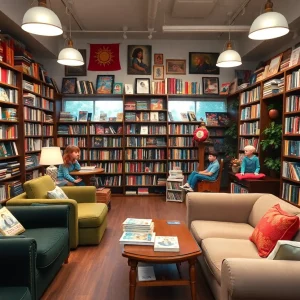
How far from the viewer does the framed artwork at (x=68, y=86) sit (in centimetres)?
617

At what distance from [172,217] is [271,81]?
2.74 m

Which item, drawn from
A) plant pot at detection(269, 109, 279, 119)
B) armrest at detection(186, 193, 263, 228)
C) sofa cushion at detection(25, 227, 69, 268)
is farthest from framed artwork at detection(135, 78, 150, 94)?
sofa cushion at detection(25, 227, 69, 268)

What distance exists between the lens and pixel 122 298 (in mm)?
2205

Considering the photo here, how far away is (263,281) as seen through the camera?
4.73ft

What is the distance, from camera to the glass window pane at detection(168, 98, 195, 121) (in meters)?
6.37

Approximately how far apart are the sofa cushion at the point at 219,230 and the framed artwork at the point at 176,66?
4258 millimetres

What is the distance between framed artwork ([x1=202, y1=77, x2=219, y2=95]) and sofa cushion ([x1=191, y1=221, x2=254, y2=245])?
402cm

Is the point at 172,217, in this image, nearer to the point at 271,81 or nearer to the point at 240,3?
the point at 271,81

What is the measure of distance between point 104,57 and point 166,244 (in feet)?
16.8

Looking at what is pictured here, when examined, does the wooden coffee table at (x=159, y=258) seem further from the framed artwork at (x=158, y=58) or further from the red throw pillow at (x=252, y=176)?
the framed artwork at (x=158, y=58)

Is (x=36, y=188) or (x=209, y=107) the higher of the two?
(x=209, y=107)

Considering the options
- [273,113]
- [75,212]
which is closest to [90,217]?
[75,212]

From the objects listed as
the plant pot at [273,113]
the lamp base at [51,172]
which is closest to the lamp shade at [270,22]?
the plant pot at [273,113]

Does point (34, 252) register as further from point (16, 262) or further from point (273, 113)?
point (273, 113)
